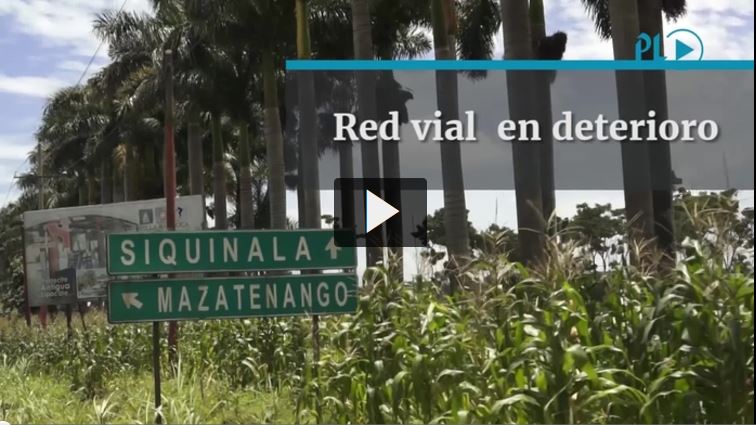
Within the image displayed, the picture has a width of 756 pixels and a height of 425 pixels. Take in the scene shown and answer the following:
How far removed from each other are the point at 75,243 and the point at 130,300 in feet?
75.5

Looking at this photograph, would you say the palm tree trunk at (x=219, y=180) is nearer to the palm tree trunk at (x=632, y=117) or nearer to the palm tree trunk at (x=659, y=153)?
the palm tree trunk at (x=659, y=153)

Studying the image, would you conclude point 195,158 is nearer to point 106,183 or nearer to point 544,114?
point 106,183

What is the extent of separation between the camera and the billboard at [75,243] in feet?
95.6

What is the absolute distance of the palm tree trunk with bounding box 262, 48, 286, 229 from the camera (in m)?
27.5

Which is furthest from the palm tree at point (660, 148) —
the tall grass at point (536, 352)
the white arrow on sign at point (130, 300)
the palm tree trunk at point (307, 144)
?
the palm tree trunk at point (307, 144)

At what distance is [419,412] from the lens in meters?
7.80

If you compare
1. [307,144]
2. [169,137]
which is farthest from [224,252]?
[307,144]

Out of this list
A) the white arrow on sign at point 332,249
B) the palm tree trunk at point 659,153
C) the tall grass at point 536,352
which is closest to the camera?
the tall grass at point 536,352

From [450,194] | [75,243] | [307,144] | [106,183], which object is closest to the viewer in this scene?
[450,194]

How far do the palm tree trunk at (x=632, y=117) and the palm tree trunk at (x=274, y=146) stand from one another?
1454cm

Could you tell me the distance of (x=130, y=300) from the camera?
8547 mm

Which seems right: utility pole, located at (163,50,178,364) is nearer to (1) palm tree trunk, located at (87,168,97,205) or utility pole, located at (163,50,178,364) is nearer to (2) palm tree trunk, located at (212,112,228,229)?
(2) palm tree trunk, located at (212,112,228,229)

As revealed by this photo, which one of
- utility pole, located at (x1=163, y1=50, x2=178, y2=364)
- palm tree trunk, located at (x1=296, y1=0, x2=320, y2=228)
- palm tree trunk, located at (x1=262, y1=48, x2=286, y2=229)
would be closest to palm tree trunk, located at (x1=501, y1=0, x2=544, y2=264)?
palm tree trunk, located at (x1=296, y1=0, x2=320, y2=228)

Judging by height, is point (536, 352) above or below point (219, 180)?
below
